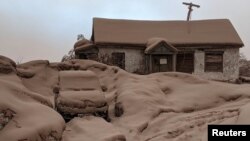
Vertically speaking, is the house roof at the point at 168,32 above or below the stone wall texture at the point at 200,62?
above

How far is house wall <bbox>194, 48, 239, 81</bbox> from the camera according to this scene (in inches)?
976

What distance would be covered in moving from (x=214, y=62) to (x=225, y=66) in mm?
682

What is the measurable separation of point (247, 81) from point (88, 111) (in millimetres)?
12943

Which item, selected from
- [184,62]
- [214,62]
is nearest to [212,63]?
[214,62]

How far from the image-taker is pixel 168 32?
26.0 m

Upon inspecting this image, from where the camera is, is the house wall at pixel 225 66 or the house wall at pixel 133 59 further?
the house wall at pixel 225 66

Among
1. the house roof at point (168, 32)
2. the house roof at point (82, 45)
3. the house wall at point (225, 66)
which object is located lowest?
the house wall at point (225, 66)

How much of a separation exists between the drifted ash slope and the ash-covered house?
10389 millimetres

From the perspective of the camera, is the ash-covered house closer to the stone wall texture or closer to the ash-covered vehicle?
the stone wall texture

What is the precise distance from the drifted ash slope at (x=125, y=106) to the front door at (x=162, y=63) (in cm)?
1010

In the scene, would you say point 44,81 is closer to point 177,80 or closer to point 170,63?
point 177,80

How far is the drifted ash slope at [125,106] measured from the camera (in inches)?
297

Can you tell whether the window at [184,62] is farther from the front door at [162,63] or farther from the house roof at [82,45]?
the house roof at [82,45]

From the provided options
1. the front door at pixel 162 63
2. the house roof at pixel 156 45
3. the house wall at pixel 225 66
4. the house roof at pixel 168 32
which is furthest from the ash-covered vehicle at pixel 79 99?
the house wall at pixel 225 66
